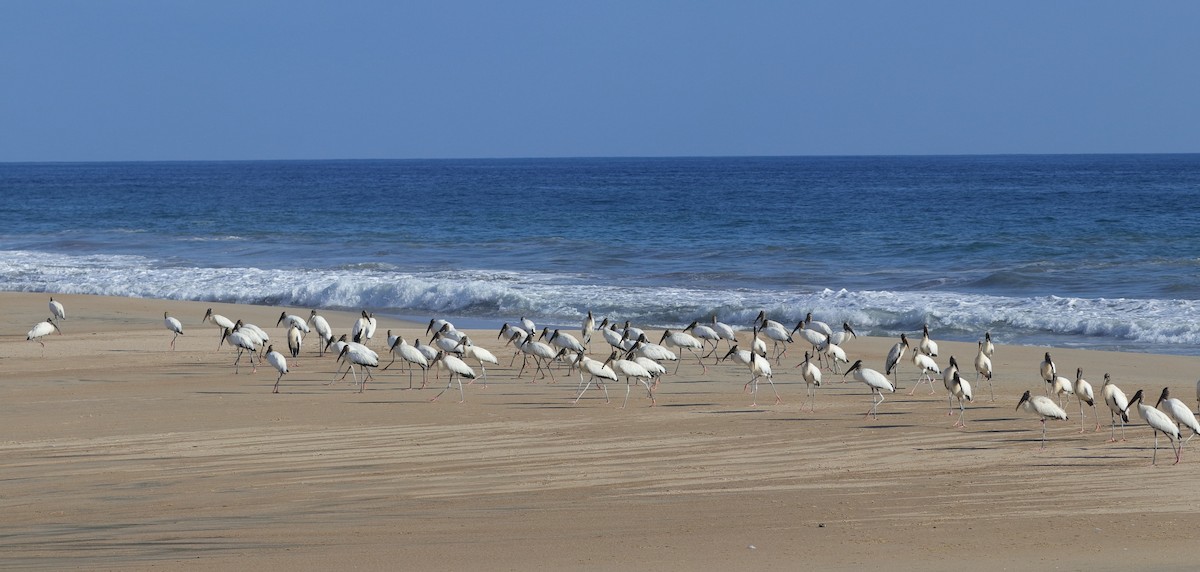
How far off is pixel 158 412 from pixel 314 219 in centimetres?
4235

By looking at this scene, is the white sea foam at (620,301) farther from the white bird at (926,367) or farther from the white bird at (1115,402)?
the white bird at (1115,402)

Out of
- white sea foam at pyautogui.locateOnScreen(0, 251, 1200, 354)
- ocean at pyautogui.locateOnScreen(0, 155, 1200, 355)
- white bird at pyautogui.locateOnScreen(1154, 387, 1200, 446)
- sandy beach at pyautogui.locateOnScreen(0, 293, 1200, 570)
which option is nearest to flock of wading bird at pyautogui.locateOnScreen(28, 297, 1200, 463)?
white bird at pyautogui.locateOnScreen(1154, 387, 1200, 446)

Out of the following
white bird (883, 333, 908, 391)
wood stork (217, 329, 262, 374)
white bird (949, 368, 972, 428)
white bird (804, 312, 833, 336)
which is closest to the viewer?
white bird (949, 368, 972, 428)

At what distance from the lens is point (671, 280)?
30.8 m

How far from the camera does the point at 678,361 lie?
16.9 m

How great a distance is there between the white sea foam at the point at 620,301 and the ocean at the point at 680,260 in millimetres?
61

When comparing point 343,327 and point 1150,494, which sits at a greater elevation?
point 1150,494

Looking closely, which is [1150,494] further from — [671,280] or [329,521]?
[671,280]

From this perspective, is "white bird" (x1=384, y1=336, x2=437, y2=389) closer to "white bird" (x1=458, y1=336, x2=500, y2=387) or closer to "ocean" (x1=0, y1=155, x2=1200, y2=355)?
"white bird" (x1=458, y1=336, x2=500, y2=387)

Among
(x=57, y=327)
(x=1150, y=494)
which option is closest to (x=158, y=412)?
(x=57, y=327)

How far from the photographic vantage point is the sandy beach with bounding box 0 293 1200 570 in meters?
8.63

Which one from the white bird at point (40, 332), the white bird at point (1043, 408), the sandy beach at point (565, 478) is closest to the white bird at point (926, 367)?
the sandy beach at point (565, 478)

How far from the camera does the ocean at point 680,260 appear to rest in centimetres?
2384

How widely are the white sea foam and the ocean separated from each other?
61 millimetres
